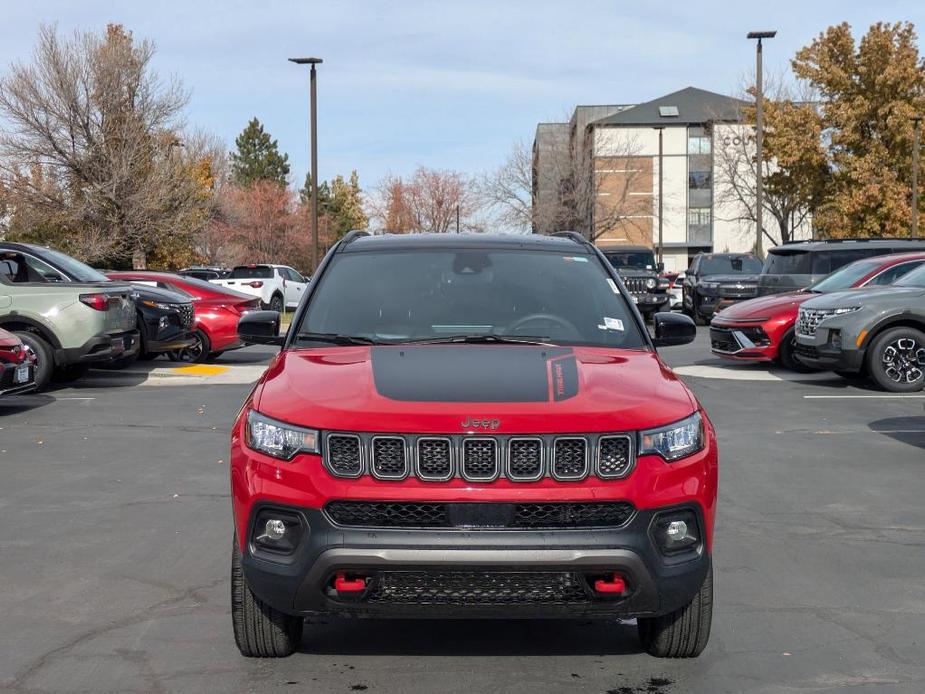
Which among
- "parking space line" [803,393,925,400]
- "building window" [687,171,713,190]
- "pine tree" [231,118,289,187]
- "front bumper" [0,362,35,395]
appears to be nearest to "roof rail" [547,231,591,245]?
"front bumper" [0,362,35,395]

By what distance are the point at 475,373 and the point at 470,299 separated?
1.09m

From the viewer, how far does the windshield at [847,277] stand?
1587cm

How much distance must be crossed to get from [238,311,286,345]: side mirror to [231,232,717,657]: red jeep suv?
1.57m

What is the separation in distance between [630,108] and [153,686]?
89.3 meters

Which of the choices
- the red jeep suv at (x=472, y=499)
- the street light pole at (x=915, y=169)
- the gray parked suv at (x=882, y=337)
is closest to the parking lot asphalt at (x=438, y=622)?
the red jeep suv at (x=472, y=499)

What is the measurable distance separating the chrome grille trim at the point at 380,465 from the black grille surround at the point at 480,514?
88mm

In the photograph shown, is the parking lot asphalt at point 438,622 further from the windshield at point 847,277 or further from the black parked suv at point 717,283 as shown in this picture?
the black parked suv at point 717,283

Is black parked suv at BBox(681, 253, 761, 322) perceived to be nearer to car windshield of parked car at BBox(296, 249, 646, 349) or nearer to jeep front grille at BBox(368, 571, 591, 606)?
car windshield of parked car at BBox(296, 249, 646, 349)

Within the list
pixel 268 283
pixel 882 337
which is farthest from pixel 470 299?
pixel 268 283

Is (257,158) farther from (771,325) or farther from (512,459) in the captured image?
(512,459)

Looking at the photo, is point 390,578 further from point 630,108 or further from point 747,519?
point 630,108

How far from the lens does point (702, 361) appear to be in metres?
18.3

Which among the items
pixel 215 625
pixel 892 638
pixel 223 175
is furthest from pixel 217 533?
pixel 223 175

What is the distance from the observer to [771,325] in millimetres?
16375
